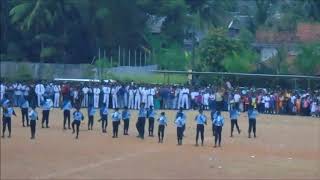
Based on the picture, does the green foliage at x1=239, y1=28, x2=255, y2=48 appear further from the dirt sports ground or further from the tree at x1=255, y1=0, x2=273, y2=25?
the dirt sports ground

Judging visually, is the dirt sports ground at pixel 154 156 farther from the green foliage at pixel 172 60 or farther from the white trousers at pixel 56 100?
the green foliage at pixel 172 60

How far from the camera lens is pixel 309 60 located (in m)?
48.7

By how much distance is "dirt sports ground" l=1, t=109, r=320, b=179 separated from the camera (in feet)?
69.8

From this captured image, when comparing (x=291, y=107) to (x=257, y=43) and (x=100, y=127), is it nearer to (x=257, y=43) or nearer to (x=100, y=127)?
(x=100, y=127)

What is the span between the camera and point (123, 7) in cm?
3012

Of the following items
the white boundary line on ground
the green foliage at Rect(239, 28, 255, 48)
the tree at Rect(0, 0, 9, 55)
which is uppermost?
the green foliage at Rect(239, 28, 255, 48)

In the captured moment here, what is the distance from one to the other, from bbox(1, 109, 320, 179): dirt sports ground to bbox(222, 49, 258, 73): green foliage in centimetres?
1539

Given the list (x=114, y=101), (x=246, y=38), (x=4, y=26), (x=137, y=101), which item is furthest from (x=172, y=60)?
(x=4, y=26)

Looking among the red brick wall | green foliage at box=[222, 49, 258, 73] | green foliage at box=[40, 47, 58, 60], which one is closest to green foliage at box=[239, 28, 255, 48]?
the red brick wall

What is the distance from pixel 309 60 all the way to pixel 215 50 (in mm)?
5867

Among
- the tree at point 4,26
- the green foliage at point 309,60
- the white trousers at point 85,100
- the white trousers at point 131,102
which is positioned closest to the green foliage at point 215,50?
the green foliage at point 309,60

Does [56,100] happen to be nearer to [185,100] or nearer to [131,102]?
[131,102]

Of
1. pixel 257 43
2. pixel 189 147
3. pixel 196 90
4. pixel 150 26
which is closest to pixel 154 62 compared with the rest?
pixel 150 26

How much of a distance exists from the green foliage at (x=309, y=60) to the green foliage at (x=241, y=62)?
107 inches
